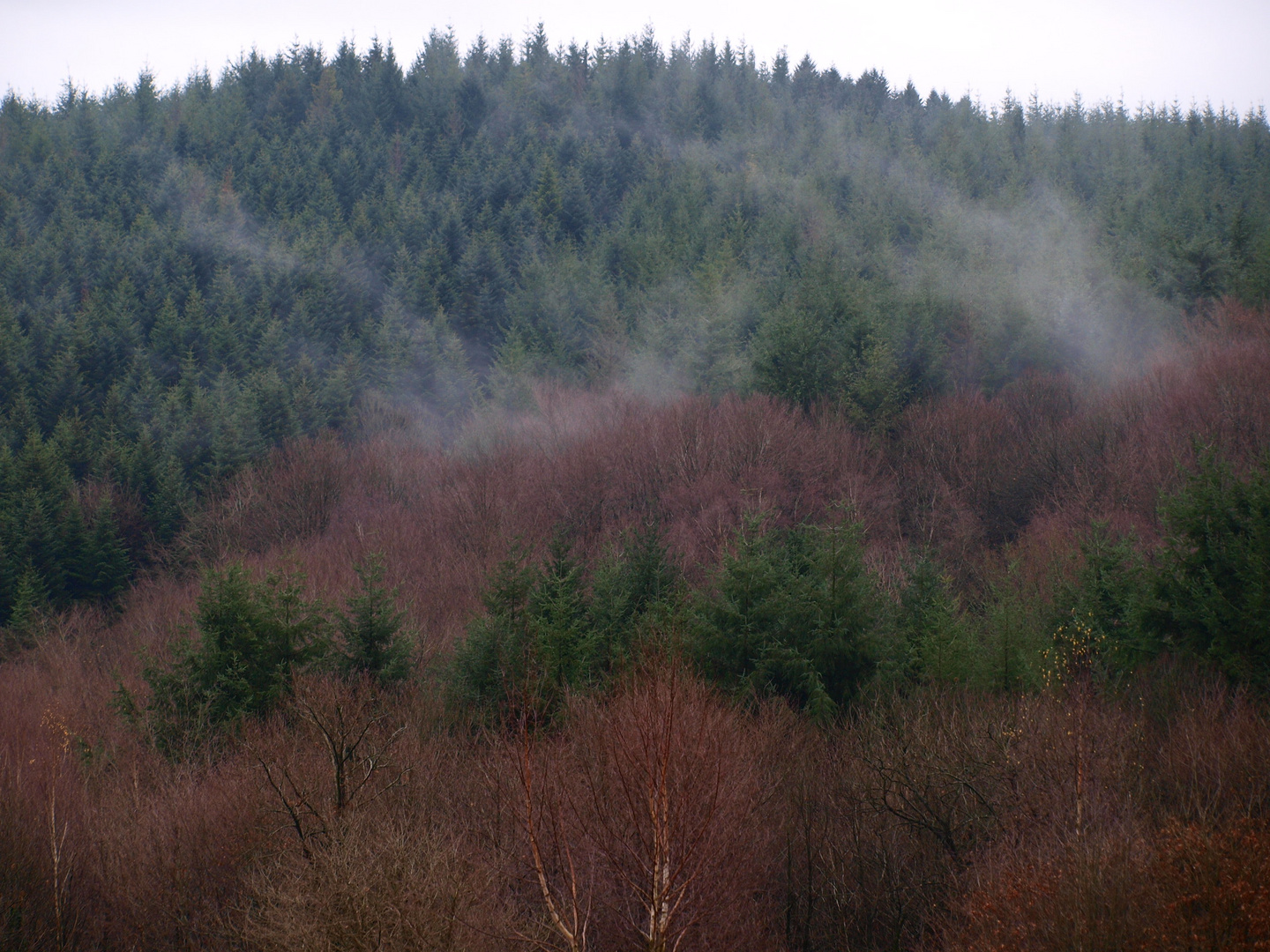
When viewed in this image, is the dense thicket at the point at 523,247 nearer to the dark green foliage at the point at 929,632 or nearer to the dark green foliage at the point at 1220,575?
the dark green foliage at the point at 929,632

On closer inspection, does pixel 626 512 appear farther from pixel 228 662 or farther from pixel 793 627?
pixel 228 662

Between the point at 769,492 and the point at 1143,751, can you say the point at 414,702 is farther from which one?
the point at 769,492

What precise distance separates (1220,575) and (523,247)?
171 feet

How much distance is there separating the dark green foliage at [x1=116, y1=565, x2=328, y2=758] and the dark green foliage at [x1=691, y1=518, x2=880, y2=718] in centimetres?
884

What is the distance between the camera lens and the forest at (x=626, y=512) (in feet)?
42.3

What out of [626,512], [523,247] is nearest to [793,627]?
[626,512]

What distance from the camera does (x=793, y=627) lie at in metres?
18.4

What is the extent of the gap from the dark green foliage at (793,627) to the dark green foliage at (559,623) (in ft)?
4.44

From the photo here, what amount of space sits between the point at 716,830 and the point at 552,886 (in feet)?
8.78

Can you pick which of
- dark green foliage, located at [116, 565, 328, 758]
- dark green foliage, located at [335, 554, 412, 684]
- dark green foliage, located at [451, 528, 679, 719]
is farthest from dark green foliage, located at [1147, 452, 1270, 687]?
dark green foliage, located at [116, 565, 328, 758]

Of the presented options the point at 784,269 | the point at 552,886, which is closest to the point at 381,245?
the point at 784,269

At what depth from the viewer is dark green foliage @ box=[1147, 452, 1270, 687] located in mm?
14742

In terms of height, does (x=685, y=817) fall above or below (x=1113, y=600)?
above

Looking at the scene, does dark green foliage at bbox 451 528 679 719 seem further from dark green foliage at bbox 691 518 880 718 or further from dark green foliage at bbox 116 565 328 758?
dark green foliage at bbox 116 565 328 758
